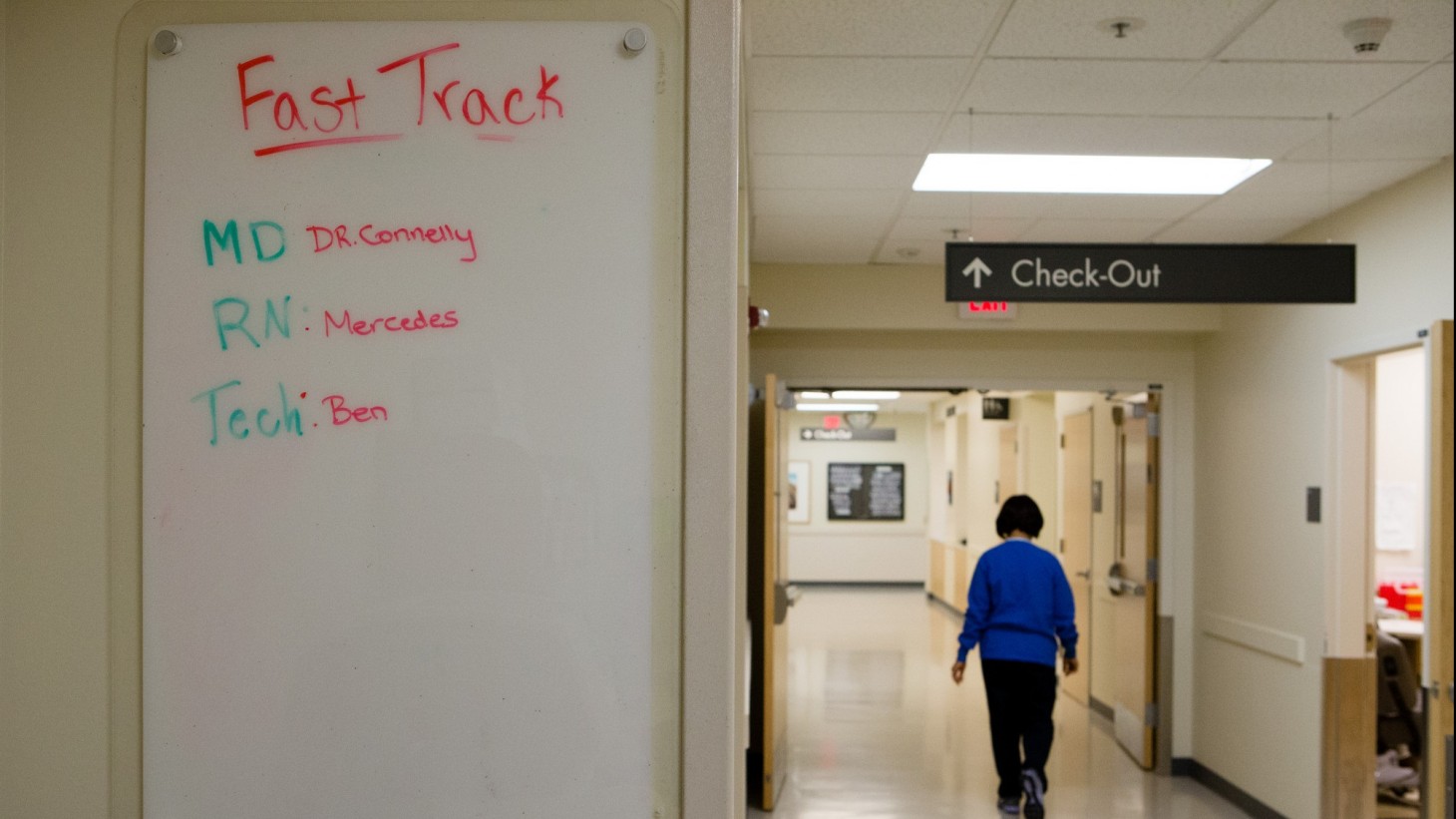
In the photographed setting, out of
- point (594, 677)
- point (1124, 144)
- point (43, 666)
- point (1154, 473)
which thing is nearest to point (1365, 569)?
point (1154, 473)

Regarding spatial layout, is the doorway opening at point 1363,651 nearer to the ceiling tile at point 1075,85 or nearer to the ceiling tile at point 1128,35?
the ceiling tile at point 1075,85

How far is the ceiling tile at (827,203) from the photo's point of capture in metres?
5.18

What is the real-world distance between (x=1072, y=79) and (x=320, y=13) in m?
2.76

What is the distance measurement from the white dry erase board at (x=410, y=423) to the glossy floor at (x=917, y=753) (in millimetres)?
4822

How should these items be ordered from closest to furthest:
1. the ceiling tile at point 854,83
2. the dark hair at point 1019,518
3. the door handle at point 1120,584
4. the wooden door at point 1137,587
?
the ceiling tile at point 854,83, the dark hair at point 1019,518, the wooden door at point 1137,587, the door handle at point 1120,584

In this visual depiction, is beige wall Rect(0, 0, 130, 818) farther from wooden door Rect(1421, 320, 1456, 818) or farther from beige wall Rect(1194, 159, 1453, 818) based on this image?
beige wall Rect(1194, 159, 1453, 818)

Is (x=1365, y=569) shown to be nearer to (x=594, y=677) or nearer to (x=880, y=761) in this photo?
(x=880, y=761)

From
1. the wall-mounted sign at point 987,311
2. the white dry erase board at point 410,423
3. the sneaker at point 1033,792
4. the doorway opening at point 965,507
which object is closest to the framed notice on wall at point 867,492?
the doorway opening at point 965,507

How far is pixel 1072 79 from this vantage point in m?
3.67

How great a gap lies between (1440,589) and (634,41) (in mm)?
3913

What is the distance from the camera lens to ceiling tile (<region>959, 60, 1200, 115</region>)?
3541mm

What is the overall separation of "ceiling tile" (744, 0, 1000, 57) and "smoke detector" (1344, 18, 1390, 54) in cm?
99

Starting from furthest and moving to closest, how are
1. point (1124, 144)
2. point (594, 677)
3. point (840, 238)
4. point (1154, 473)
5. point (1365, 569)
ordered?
point (1154, 473) < point (840, 238) < point (1365, 569) < point (1124, 144) < point (594, 677)

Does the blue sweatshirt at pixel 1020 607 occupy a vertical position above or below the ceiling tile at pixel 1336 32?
below
